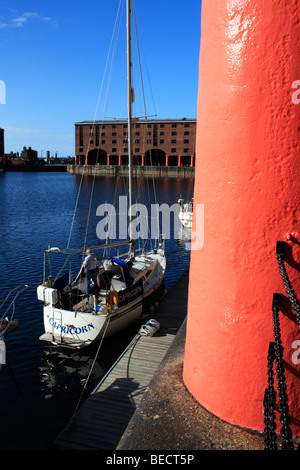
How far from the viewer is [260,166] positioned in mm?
2680

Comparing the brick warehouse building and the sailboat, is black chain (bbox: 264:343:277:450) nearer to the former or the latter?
the sailboat

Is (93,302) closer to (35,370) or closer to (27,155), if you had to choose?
(35,370)

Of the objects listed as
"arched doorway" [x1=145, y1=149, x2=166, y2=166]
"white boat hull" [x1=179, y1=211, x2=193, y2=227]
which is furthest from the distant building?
"white boat hull" [x1=179, y1=211, x2=193, y2=227]

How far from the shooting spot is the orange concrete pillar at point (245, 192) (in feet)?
8.52

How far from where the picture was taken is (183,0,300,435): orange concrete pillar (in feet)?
8.52

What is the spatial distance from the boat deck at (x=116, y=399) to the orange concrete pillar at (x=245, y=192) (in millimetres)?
5044

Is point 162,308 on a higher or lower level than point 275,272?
lower

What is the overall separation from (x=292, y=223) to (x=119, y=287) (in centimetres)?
1209

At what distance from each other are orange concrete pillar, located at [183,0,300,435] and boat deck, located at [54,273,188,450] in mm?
5044

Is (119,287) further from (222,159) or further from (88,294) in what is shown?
(222,159)

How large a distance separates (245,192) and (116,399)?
7.27 meters

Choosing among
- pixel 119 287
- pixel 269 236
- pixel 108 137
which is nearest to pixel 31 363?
pixel 119 287

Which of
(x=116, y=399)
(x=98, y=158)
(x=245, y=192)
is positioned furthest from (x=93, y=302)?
(x=98, y=158)

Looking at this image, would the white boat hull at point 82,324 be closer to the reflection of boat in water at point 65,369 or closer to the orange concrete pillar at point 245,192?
the reflection of boat in water at point 65,369
